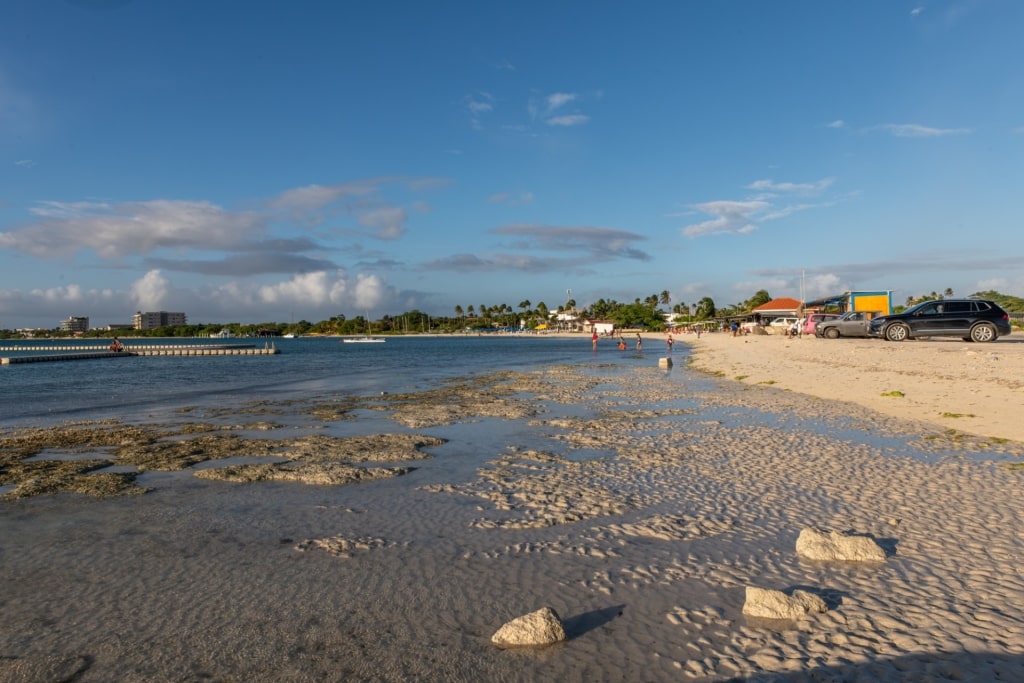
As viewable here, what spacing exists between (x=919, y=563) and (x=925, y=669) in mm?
2102

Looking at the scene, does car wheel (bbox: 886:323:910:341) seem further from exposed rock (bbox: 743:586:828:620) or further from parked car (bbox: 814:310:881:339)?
exposed rock (bbox: 743:586:828:620)

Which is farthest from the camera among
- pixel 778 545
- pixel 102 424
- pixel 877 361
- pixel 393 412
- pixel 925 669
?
pixel 877 361

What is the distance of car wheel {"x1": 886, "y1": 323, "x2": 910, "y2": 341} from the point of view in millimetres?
32841

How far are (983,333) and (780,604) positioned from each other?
34262 millimetres

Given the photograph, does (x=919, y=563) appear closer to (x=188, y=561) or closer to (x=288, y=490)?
(x=188, y=561)

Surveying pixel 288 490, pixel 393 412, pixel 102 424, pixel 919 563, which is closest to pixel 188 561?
pixel 288 490

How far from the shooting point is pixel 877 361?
84.4ft

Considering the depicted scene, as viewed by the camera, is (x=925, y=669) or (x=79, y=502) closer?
(x=925, y=669)

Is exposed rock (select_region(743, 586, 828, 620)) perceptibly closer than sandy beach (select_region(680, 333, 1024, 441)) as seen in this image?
Yes

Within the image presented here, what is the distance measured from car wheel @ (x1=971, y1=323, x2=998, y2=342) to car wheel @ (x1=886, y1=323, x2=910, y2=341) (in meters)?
2.89

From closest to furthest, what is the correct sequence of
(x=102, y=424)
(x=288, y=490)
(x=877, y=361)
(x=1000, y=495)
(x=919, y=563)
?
1. (x=919, y=563)
2. (x=1000, y=495)
3. (x=288, y=490)
4. (x=102, y=424)
5. (x=877, y=361)

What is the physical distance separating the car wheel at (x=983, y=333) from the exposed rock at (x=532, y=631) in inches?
1389

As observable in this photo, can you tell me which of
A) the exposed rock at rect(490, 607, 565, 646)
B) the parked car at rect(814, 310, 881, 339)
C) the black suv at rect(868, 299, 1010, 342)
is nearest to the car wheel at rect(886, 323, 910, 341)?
the black suv at rect(868, 299, 1010, 342)

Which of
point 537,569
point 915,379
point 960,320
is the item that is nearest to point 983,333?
point 960,320
